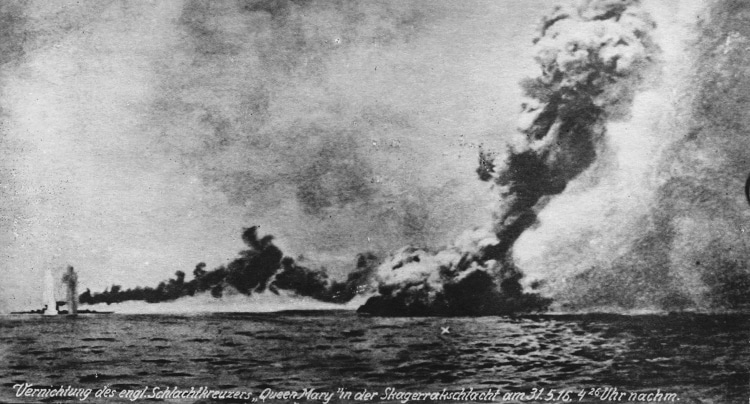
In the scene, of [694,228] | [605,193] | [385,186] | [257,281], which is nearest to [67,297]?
[257,281]

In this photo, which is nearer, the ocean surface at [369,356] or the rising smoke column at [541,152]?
the ocean surface at [369,356]

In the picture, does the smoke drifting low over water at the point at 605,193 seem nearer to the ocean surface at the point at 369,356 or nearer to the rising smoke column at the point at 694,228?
the rising smoke column at the point at 694,228

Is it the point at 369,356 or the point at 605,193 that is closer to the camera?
the point at 369,356

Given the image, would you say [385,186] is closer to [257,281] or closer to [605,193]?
[257,281]

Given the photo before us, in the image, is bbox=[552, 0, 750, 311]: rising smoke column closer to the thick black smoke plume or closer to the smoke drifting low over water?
the smoke drifting low over water

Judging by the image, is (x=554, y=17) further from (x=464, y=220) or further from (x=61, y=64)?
(x=61, y=64)

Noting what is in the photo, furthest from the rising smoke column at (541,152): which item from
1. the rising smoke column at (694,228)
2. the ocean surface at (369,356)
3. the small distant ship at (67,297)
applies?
the small distant ship at (67,297)
